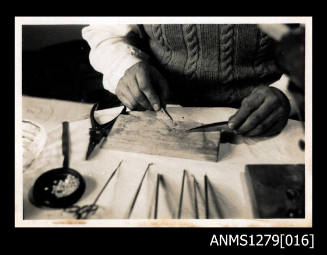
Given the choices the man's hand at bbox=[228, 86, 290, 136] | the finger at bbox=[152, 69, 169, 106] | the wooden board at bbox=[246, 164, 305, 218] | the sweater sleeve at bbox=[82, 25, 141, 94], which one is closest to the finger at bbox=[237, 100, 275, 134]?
the man's hand at bbox=[228, 86, 290, 136]

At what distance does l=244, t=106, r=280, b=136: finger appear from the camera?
30.0 inches

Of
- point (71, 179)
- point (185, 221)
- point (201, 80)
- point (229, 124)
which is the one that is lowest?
point (185, 221)

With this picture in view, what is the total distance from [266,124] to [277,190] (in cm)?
17

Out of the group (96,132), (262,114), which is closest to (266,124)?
(262,114)

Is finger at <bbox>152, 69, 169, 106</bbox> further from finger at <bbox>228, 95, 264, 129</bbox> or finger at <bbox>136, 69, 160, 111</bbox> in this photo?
finger at <bbox>228, 95, 264, 129</bbox>

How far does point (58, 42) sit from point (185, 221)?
22.0 inches

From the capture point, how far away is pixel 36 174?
72cm

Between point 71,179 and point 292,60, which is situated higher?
point 292,60

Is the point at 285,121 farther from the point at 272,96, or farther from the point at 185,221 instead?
the point at 185,221

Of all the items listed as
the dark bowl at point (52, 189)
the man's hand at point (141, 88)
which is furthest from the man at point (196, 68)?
the dark bowl at point (52, 189)

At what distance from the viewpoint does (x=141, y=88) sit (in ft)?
2.63

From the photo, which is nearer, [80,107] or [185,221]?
[185,221]

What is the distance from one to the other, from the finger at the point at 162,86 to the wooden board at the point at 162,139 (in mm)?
78

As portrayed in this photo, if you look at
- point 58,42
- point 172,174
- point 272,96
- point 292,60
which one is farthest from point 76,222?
point 292,60
